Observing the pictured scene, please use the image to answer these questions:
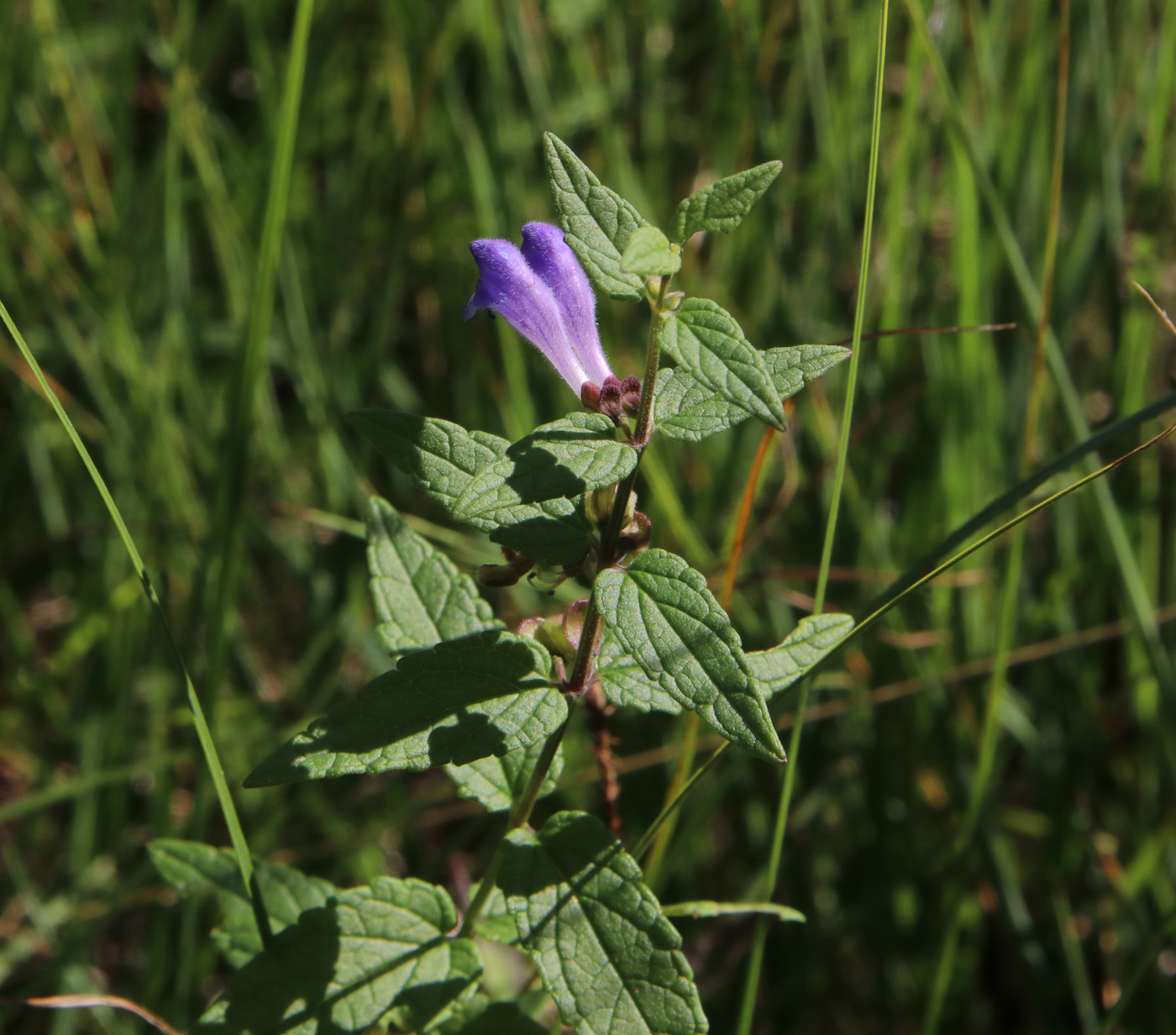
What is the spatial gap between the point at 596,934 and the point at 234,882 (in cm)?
61

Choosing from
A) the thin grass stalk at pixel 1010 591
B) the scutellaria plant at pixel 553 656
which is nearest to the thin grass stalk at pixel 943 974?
the thin grass stalk at pixel 1010 591

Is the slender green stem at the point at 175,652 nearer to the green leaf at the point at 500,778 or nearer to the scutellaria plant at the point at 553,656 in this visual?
the scutellaria plant at the point at 553,656

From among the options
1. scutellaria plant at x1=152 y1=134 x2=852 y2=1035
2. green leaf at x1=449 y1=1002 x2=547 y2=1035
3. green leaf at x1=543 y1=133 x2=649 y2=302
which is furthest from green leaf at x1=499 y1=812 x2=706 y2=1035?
green leaf at x1=543 y1=133 x2=649 y2=302

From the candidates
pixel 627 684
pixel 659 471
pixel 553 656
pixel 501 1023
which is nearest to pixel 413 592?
pixel 553 656

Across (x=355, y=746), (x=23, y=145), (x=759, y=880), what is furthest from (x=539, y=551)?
(x=23, y=145)

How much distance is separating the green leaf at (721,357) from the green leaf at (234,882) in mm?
922

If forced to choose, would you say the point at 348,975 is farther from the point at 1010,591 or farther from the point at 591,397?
the point at 1010,591

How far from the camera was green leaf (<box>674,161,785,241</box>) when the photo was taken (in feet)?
3.39

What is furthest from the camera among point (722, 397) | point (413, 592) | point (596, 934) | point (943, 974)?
point (943, 974)

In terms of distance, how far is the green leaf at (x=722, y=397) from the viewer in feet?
3.60

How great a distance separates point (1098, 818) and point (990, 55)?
1.99 m

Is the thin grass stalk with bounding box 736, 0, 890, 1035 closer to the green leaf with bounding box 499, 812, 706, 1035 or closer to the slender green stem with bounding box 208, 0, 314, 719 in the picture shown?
the green leaf with bounding box 499, 812, 706, 1035

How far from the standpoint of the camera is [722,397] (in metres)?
1.09

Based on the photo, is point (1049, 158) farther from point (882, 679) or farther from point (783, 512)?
point (882, 679)
